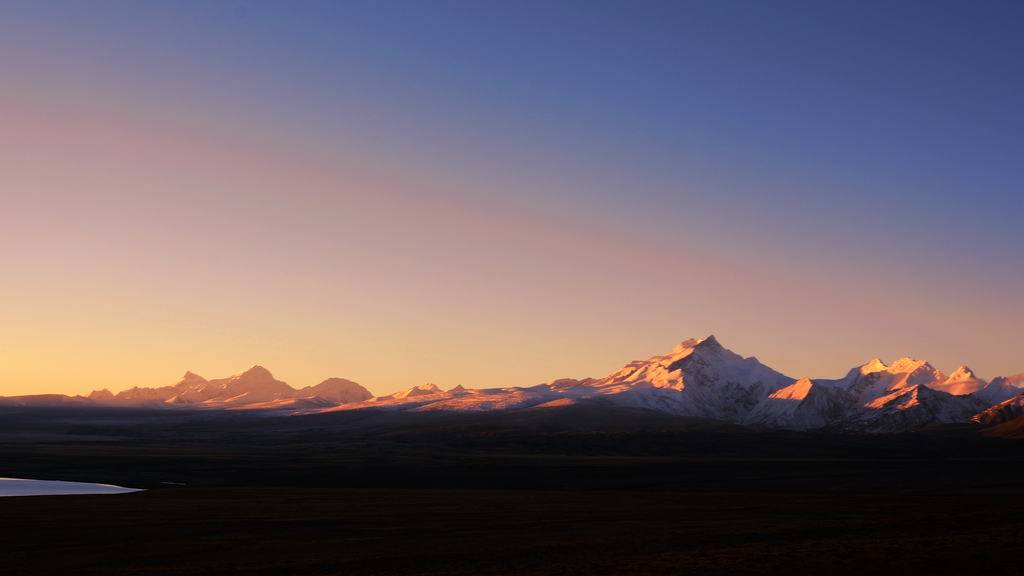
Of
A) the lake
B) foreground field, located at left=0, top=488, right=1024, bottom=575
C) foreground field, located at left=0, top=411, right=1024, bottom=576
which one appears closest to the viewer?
foreground field, located at left=0, top=488, right=1024, bottom=575

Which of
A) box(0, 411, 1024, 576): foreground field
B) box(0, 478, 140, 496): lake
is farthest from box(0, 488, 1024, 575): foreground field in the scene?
box(0, 478, 140, 496): lake

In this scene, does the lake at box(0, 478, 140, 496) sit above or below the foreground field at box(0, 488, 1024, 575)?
below

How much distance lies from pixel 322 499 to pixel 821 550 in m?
44.2

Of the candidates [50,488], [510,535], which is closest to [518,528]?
[510,535]

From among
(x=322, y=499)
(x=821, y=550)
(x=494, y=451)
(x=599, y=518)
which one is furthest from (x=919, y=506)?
(x=494, y=451)

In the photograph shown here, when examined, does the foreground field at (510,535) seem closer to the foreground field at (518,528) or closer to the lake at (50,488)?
the foreground field at (518,528)

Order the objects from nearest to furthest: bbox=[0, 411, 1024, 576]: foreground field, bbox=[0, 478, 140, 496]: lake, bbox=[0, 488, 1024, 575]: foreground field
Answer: bbox=[0, 488, 1024, 575]: foreground field → bbox=[0, 411, 1024, 576]: foreground field → bbox=[0, 478, 140, 496]: lake

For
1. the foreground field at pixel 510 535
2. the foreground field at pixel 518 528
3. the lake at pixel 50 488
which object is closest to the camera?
the foreground field at pixel 510 535

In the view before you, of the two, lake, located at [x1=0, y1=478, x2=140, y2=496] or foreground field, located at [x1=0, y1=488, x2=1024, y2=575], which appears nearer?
foreground field, located at [x1=0, y1=488, x2=1024, y2=575]

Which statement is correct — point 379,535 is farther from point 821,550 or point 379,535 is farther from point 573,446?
point 573,446

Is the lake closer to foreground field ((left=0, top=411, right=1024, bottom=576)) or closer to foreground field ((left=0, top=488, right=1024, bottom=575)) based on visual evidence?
foreground field ((left=0, top=411, right=1024, bottom=576))

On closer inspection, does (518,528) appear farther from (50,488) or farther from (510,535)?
(50,488)

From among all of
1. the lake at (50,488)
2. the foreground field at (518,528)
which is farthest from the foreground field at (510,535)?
the lake at (50,488)

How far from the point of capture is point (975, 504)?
55344 mm
